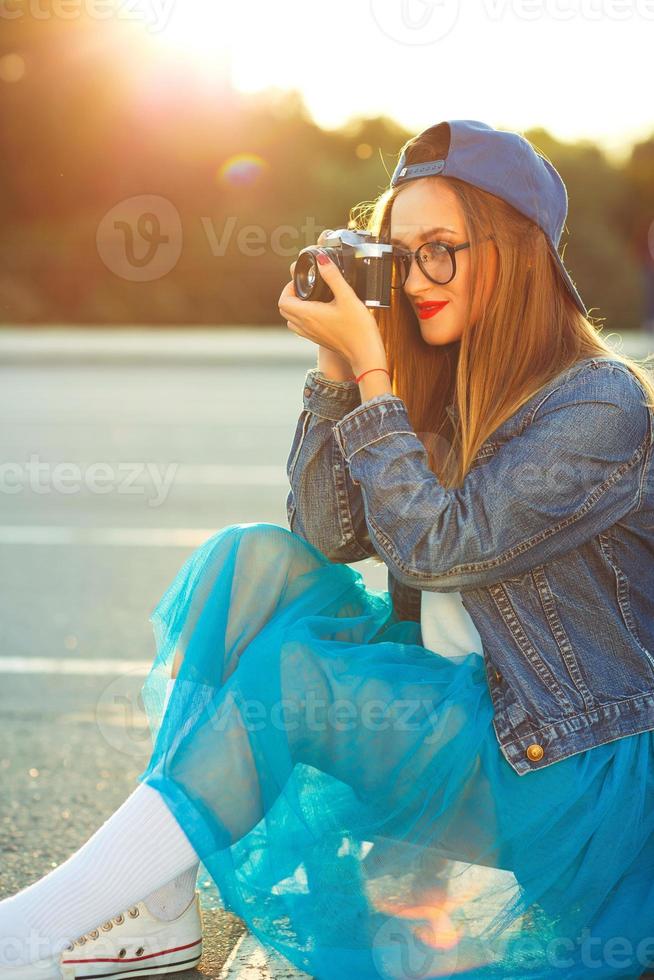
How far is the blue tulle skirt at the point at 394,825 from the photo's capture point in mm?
2010

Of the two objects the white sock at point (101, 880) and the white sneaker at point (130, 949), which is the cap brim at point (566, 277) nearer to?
the white sock at point (101, 880)

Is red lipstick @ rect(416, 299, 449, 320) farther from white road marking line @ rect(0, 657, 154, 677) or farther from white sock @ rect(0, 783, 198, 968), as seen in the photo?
white road marking line @ rect(0, 657, 154, 677)

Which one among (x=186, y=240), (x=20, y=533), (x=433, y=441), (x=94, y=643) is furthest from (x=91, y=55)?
(x=433, y=441)

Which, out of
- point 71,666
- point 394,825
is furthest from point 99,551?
point 394,825

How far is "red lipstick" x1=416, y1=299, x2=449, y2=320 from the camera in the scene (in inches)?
94.0

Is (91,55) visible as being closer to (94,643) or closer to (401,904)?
(94,643)

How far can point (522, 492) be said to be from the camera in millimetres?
2049

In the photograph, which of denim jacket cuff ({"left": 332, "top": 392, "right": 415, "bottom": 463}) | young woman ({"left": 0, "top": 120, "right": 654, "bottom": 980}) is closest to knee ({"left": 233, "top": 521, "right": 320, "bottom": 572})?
young woman ({"left": 0, "top": 120, "right": 654, "bottom": 980})

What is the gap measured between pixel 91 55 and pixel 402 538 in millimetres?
28341

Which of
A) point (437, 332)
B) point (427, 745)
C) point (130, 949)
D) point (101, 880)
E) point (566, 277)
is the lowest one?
point (130, 949)

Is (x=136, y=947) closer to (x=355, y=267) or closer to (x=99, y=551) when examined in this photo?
(x=355, y=267)

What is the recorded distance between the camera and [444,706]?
2064 mm

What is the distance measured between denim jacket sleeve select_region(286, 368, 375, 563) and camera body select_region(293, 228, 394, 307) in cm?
20

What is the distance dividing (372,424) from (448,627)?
0.39 m
